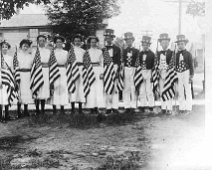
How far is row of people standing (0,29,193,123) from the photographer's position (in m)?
7.11

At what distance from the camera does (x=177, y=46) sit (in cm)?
694

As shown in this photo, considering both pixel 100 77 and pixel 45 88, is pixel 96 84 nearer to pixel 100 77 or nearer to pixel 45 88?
pixel 100 77

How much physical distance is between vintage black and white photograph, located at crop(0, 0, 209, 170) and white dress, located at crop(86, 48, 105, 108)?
0.06ft

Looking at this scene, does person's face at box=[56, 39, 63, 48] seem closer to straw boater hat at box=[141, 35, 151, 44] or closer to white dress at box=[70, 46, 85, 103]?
white dress at box=[70, 46, 85, 103]

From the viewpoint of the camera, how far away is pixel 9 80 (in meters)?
7.08

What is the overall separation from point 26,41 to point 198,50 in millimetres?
2958

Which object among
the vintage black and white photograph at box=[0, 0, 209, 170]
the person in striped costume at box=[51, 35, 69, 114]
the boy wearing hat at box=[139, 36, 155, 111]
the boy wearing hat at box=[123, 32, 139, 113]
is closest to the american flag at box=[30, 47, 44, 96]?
the vintage black and white photograph at box=[0, 0, 209, 170]

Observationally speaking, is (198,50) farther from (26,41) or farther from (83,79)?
(26,41)

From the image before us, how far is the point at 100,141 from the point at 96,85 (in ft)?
5.37

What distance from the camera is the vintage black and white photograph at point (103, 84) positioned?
18.1 ft

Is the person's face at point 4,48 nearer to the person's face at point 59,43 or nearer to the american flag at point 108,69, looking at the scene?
the person's face at point 59,43

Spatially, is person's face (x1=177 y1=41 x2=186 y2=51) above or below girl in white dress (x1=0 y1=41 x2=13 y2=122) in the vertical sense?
above

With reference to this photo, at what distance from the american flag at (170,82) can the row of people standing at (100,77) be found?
0.07 meters

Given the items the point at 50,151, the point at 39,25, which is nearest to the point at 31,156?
the point at 50,151
